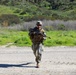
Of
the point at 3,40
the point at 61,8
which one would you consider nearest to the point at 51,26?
the point at 3,40

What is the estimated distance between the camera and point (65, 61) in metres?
17.2

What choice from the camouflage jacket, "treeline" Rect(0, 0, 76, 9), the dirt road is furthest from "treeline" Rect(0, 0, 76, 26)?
the camouflage jacket

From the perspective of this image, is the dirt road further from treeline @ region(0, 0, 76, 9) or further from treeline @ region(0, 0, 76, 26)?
treeline @ region(0, 0, 76, 9)

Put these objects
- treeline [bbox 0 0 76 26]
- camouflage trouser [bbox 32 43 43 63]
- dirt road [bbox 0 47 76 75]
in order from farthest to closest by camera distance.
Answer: treeline [bbox 0 0 76 26], camouflage trouser [bbox 32 43 43 63], dirt road [bbox 0 47 76 75]

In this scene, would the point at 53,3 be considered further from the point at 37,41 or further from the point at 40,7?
the point at 37,41

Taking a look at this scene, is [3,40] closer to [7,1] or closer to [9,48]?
[9,48]

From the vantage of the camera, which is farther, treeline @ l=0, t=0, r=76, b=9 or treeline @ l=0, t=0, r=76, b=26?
treeline @ l=0, t=0, r=76, b=9

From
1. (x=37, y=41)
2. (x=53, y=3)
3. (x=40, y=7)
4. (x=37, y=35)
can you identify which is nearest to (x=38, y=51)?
(x=37, y=41)

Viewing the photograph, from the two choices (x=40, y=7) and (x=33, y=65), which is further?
(x=40, y=7)

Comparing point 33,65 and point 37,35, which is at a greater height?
point 37,35

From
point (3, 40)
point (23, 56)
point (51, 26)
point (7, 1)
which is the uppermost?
point (23, 56)

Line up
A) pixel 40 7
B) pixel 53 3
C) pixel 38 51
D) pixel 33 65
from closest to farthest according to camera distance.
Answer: pixel 38 51, pixel 33 65, pixel 40 7, pixel 53 3

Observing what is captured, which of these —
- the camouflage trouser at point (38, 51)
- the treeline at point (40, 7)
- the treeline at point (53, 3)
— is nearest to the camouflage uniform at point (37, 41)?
the camouflage trouser at point (38, 51)

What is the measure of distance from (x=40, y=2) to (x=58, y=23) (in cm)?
5584
